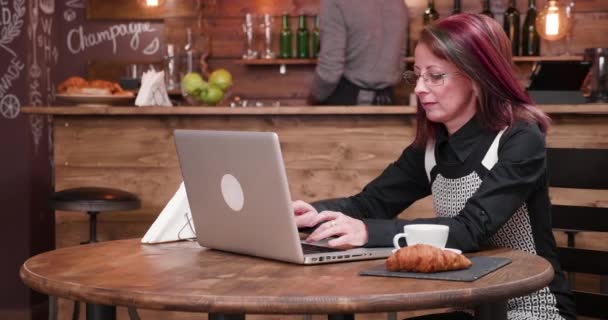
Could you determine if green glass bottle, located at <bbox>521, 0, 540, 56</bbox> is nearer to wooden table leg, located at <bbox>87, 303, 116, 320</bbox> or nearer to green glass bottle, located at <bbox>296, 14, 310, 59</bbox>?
green glass bottle, located at <bbox>296, 14, 310, 59</bbox>

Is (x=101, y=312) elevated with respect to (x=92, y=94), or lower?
lower

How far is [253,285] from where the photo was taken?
1.46 meters

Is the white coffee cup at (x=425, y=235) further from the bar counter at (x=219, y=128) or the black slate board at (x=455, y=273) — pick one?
the bar counter at (x=219, y=128)

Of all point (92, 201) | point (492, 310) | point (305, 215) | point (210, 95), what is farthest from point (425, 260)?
point (210, 95)

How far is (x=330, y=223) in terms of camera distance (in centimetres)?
179

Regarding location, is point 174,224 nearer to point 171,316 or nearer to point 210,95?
point 171,316

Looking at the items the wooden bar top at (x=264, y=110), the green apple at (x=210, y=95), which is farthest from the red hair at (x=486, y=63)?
the green apple at (x=210, y=95)

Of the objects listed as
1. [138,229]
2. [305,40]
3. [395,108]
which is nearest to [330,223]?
[395,108]

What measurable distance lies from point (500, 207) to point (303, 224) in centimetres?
42

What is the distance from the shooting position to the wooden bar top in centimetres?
346

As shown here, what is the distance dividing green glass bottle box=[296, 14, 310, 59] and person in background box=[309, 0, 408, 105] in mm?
739

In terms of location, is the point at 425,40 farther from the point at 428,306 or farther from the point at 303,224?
the point at 428,306

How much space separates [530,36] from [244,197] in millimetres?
4144

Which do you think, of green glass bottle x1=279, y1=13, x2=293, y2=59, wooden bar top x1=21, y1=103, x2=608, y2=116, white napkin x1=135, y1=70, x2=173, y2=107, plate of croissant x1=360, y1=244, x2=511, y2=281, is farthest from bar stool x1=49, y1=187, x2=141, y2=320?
green glass bottle x1=279, y1=13, x2=293, y2=59
